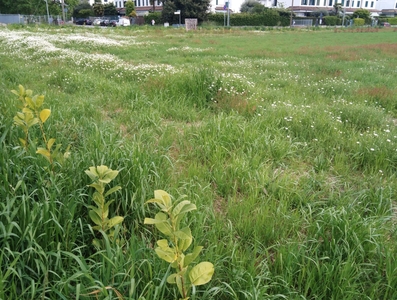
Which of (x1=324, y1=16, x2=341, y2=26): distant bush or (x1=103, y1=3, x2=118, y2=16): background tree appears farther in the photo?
(x1=103, y1=3, x2=118, y2=16): background tree

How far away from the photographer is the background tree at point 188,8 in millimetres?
55344

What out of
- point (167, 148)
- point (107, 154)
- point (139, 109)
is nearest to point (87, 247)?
point (107, 154)

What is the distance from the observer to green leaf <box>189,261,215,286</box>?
5.71 feet

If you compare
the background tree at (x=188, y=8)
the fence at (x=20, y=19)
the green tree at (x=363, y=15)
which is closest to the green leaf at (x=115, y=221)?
the fence at (x=20, y=19)

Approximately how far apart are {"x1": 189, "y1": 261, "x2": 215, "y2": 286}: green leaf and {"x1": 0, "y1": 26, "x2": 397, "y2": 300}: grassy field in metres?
0.32

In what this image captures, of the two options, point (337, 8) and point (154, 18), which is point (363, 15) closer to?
point (337, 8)

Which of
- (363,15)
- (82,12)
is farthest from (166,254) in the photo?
(363,15)

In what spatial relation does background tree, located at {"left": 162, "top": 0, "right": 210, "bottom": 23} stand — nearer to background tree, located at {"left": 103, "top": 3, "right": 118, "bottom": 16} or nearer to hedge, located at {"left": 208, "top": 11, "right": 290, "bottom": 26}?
hedge, located at {"left": 208, "top": 11, "right": 290, "bottom": 26}

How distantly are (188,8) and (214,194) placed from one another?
188ft

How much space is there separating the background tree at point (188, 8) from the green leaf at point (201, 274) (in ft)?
193

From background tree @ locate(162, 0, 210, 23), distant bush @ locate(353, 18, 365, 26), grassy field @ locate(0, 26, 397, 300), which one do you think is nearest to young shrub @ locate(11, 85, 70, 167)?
grassy field @ locate(0, 26, 397, 300)

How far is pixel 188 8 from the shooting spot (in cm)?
5534

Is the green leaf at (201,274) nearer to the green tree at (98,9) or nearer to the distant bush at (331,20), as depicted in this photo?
the distant bush at (331,20)

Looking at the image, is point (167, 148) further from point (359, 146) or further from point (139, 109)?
point (359, 146)
